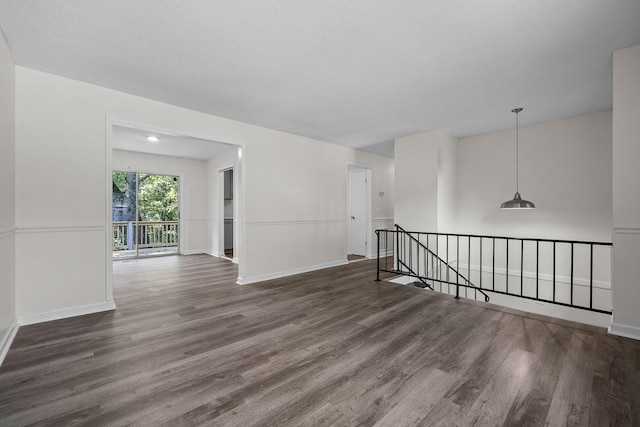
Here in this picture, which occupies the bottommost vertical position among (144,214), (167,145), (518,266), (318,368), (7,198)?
(318,368)

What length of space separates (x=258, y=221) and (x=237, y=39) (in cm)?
286

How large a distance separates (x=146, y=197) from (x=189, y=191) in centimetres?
125

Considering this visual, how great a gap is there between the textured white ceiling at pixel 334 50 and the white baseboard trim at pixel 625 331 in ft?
8.19

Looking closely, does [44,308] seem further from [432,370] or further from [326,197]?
[326,197]

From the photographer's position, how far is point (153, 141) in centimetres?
562

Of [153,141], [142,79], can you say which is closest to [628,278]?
[142,79]

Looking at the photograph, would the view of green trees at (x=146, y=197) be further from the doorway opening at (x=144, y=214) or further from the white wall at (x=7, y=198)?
the white wall at (x=7, y=198)

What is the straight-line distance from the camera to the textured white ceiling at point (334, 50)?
6.53 feet

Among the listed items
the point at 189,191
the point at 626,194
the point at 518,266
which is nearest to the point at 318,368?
the point at 626,194

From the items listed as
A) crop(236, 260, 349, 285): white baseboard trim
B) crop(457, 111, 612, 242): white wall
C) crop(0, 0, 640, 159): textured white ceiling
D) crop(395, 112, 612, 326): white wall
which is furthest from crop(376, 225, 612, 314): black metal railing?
crop(0, 0, 640, 159): textured white ceiling

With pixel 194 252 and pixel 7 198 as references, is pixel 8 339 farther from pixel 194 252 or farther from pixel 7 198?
pixel 194 252

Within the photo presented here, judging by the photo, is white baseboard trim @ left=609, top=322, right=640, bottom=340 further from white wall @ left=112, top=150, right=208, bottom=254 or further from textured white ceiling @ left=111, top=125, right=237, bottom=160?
white wall @ left=112, top=150, right=208, bottom=254

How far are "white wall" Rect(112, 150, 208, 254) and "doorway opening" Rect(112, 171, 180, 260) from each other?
20 centimetres

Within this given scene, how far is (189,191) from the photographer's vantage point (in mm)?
7461
